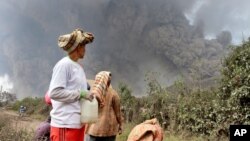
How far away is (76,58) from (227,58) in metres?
8.61

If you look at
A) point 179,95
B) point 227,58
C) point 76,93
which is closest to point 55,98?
point 76,93

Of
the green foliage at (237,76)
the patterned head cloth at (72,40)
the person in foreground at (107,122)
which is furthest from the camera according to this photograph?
the green foliage at (237,76)

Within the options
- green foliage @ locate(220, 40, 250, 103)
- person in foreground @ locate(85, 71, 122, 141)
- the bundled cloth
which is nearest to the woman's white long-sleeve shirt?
person in foreground @ locate(85, 71, 122, 141)

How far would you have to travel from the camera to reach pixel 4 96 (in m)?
9.29

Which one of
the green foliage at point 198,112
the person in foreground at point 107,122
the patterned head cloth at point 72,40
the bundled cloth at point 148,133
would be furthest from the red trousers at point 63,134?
the green foliage at point 198,112

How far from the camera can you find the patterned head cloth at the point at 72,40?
4102 millimetres

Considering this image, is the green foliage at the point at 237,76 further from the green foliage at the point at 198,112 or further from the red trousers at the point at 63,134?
the red trousers at the point at 63,134

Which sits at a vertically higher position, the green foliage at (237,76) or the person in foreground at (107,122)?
the green foliage at (237,76)

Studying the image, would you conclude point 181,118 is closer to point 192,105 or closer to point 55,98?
point 192,105

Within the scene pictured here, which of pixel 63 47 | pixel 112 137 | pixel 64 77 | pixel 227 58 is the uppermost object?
pixel 227 58

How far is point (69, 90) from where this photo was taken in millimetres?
3996

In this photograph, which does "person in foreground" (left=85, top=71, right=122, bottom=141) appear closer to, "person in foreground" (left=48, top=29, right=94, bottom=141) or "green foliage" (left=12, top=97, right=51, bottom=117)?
"person in foreground" (left=48, top=29, right=94, bottom=141)

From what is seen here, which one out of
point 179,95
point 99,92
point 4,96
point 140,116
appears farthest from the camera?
point 140,116

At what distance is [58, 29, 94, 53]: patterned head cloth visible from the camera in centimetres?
410
